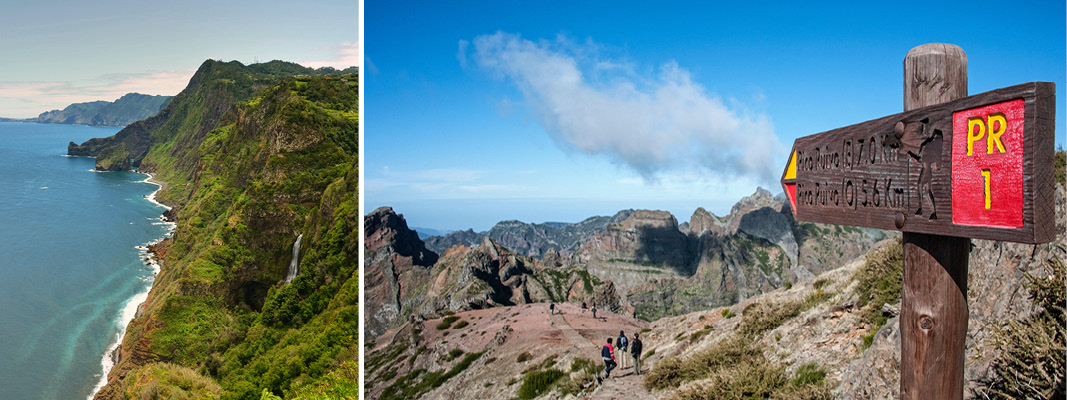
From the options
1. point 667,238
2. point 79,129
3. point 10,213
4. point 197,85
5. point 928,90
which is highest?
point 197,85

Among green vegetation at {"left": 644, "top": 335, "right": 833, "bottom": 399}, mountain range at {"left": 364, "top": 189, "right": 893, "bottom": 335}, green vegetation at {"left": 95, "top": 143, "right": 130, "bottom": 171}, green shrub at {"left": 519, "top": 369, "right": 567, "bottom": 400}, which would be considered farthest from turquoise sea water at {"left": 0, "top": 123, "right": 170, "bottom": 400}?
mountain range at {"left": 364, "top": 189, "right": 893, "bottom": 335}

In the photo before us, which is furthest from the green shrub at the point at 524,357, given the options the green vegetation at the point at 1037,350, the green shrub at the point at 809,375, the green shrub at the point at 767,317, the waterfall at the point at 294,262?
the waterfall at the point at 294,262

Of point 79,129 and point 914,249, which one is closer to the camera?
point 914,249

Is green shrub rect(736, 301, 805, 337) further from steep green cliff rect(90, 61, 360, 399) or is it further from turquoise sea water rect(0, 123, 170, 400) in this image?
turquoise sea water rect(0, 123, 170, 400)

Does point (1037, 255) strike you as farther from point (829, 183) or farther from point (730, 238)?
point (730, 238)

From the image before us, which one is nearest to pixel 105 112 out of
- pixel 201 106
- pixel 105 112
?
pixel 105 112

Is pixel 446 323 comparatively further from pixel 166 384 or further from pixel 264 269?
pixel 166 384

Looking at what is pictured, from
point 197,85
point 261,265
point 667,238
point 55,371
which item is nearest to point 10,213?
point 55,371

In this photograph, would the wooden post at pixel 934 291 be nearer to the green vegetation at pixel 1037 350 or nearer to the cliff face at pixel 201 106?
the green vegetation at pixel 1037 350

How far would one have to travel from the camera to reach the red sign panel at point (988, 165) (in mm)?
1930

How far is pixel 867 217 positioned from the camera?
275 cm

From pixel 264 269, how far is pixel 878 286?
53302 millimetres

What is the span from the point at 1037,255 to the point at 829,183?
13.9 feet

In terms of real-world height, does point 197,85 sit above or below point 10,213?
above
